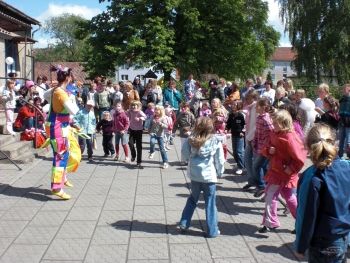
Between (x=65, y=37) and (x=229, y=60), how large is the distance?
51919mm

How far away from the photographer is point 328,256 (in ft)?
10.5

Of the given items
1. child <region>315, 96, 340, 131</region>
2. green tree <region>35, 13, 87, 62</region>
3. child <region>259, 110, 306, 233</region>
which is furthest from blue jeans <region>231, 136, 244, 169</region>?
green tree <region>35, 13, 87, 62</region>

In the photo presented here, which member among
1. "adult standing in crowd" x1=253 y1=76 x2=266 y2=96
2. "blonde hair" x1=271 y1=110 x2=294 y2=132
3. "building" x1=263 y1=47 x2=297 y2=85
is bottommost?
"blonde hair" x1=271 y1=110 x2=294 y2=132

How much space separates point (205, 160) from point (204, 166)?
80 mm

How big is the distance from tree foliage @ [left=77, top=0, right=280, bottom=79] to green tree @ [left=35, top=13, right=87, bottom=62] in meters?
44.5

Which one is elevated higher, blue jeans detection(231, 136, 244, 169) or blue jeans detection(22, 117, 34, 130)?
blue jeans detection(22, 117, 34, 130)

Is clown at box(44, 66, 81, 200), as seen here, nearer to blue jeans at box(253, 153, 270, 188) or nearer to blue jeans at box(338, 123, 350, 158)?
blue jeans at box(253, 153, 270, 188)

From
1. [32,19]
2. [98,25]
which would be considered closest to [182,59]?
[98,25]

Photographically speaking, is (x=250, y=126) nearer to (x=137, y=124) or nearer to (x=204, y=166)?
(x=204, y=166)

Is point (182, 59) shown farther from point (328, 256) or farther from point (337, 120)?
point (328, 256)

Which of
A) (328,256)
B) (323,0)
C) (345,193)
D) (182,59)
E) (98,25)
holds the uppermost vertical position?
(323,0)

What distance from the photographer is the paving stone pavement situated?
16.2 ft

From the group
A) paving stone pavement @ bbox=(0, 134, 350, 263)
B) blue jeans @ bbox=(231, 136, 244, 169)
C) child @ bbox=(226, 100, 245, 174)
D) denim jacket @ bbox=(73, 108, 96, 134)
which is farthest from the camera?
denim jacket @ bbox=(73, 108, 96, 134)

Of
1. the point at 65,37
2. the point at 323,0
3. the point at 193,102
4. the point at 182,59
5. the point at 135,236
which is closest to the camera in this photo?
the point at 135,236
